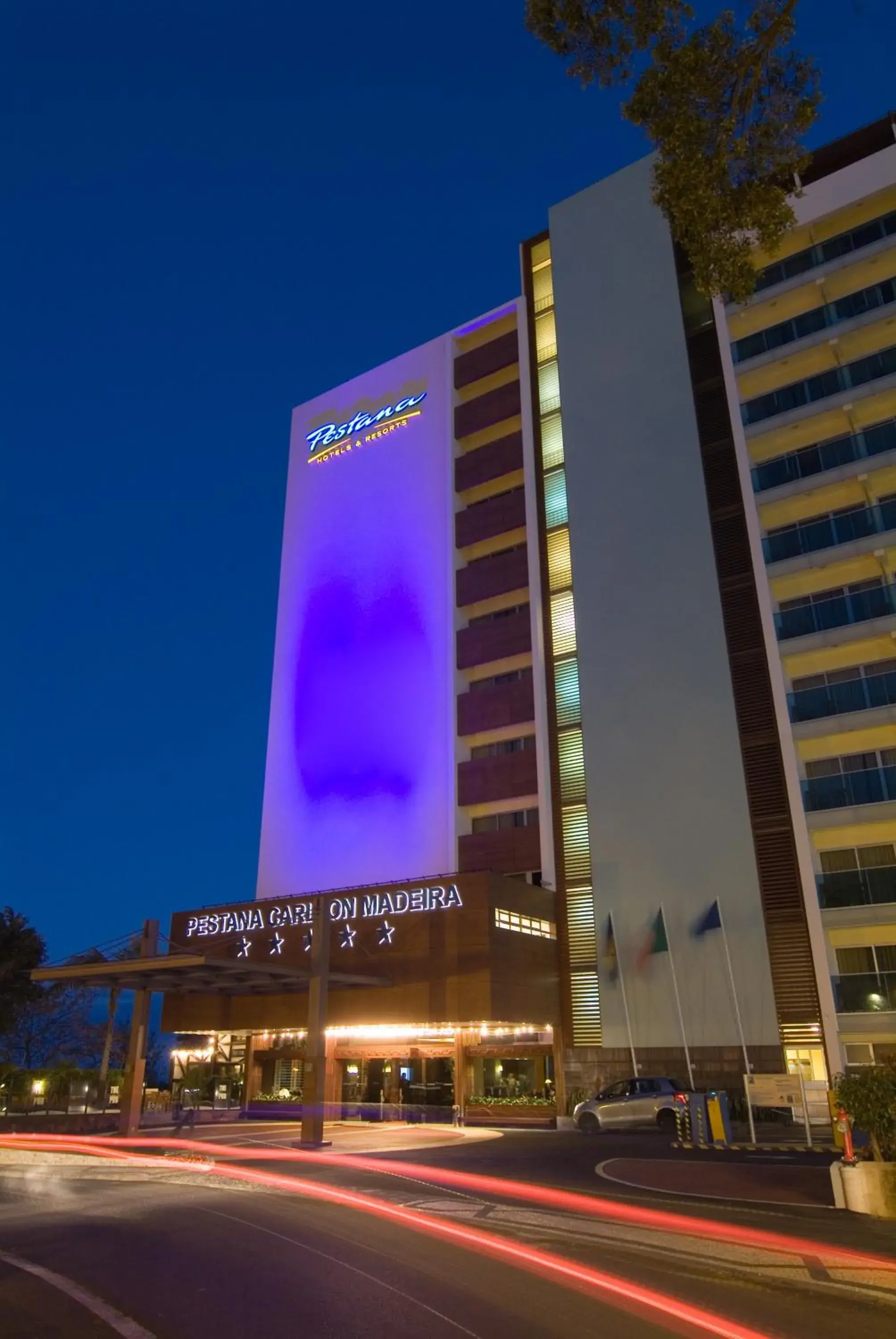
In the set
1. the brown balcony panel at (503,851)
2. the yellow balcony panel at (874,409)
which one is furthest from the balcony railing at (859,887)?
the yellow balcony panel at (874,409)

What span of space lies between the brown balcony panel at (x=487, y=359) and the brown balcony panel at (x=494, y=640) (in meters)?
14.5

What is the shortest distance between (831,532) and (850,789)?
33.1 feet

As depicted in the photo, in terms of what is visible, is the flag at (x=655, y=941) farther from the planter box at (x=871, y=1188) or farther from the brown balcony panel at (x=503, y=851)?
the planter box at (x=871, y=1188)

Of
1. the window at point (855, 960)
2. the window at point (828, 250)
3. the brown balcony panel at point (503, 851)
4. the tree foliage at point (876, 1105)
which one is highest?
the window at point (828, 250)

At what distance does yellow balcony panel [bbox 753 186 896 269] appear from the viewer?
39500 mm

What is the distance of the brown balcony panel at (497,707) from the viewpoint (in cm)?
4275

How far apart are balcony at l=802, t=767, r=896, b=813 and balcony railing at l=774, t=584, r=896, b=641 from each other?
5.53 m

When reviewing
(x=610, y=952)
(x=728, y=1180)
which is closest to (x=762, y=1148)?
(x=728, y=1180)

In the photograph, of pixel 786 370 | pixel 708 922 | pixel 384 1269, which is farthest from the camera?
pixel 786 370

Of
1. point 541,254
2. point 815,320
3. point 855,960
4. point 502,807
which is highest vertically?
point 541,254

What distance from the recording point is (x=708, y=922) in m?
33.9

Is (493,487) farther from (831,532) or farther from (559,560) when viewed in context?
(831,532)

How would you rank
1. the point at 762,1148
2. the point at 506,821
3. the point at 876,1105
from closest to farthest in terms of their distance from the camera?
the point at 876,1105
the point at 762,1148
the point at 506,821

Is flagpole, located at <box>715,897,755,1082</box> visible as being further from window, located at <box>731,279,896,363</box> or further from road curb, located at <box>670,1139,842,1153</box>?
window, located at <box>731,279,896,363</box>
